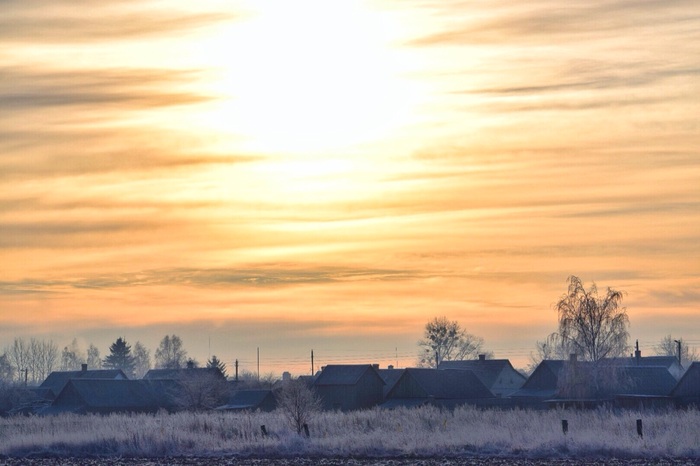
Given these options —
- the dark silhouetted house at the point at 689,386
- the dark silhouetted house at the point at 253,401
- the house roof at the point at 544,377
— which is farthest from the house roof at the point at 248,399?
the dark silhouetted house at the point at 689,386

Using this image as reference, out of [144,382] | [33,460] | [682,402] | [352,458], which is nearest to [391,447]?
[352,458]

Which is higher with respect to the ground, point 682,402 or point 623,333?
point 623,333

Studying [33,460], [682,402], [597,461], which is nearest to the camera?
[597,461]

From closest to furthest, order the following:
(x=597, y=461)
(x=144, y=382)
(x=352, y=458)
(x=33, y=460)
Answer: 1. (x=597, y=461)
2. (x=352, y=458)
3. (x=33, y=460)
4. (x=144, y=382)

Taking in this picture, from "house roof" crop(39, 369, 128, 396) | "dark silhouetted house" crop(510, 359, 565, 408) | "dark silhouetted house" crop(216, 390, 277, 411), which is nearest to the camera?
"dark silhouetted house" crop(216, 390, 277, 411)

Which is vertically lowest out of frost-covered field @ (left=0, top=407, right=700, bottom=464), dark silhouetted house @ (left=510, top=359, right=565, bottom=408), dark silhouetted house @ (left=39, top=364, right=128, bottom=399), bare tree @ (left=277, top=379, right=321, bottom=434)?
frost-covered field @ (left=0, top=407, right=700, bottom=464)

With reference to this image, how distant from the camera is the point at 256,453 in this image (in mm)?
49844

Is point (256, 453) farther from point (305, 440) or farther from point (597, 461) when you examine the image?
point (597, 461)

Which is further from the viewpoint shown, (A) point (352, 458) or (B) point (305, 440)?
(B) point (305, 440)

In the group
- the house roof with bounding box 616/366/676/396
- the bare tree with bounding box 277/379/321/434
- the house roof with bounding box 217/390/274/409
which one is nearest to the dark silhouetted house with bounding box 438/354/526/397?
the house roof with bounding box 217/390/274/409

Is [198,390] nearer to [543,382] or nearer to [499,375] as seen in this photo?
A: [543,382]

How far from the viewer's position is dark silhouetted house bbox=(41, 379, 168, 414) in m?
97.9

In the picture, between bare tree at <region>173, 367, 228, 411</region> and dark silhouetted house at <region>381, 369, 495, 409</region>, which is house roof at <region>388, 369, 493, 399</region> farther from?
bare tree at <region>173, 367, 228, 411</region>

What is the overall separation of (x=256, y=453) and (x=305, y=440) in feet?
10.4
